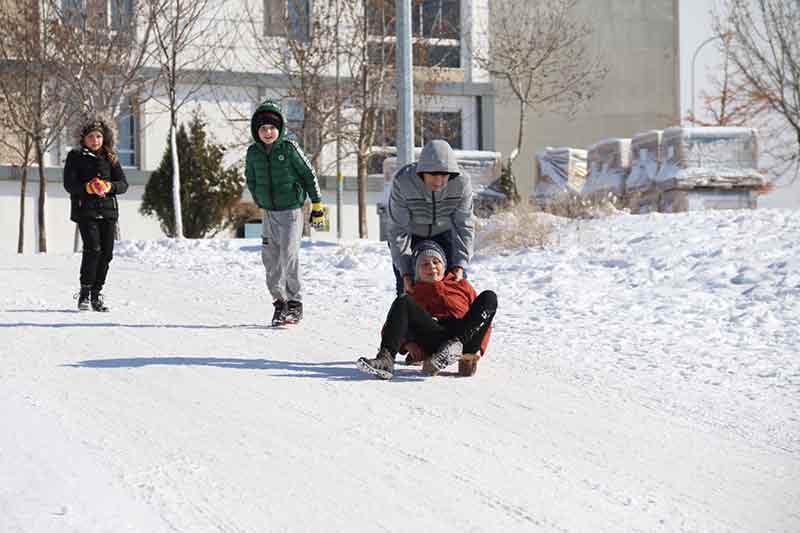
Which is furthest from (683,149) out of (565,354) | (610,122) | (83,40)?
(610,122)

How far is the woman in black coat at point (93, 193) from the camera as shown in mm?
10406

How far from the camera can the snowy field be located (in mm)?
4516

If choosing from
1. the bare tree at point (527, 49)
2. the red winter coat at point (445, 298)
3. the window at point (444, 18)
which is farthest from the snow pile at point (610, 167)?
the red winter coat at point (445, 298)

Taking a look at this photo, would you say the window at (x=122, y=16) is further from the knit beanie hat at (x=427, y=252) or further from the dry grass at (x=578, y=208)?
the knit beanie hat at (x=427, y=252)

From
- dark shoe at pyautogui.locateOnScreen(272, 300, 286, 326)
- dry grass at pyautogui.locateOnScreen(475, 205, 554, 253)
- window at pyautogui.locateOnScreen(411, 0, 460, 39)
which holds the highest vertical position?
window at pyautogui.locateOnScreen(411, 0, 460, 39)

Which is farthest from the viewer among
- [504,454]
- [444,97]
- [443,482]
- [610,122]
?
[610,122]

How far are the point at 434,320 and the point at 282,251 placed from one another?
2744 mm

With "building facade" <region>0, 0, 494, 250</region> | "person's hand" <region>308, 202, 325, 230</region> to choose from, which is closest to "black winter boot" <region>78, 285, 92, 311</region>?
"person's hand" <region>308, 202, 325, 230</region>

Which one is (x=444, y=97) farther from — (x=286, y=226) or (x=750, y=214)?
(x=286, y=226)

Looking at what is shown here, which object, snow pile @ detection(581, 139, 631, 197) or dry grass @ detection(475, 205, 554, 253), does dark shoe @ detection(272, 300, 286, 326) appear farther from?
snow pile @ detection(581, 139, 631, 197)

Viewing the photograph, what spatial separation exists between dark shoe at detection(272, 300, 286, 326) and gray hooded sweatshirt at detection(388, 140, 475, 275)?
1.91m

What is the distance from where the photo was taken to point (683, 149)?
74.0 ft

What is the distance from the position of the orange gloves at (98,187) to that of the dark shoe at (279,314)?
207cm

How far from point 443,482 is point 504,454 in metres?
0.60
